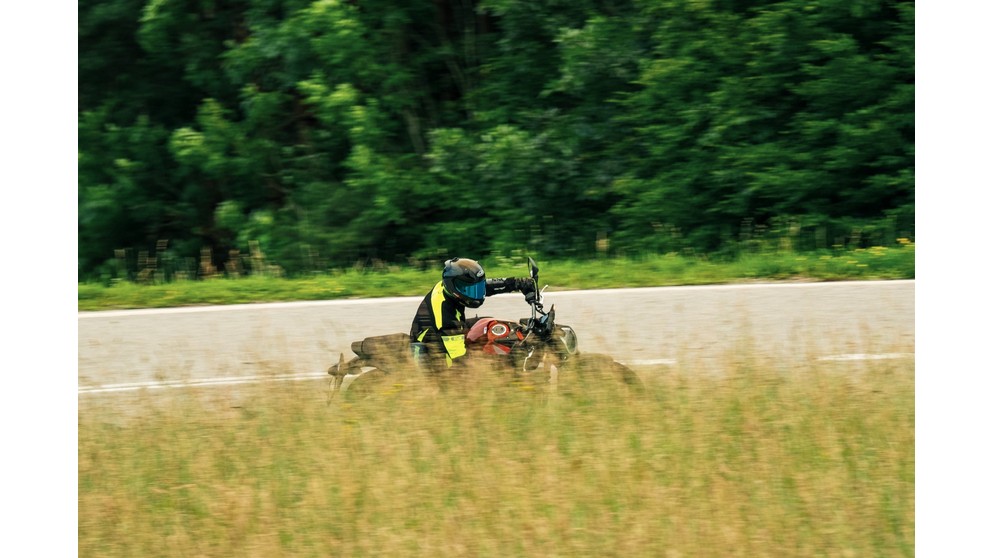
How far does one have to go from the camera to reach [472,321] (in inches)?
239

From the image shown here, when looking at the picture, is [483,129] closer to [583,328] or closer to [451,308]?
[583,328]

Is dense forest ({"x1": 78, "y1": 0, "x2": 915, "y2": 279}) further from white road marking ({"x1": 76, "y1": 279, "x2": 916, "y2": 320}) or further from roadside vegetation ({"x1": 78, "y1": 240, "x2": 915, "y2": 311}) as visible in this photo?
white road marking ({"x1": 76, "y1": 279, "x2": 916, "y2": 320})

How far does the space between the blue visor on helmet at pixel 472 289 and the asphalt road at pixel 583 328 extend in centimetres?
183

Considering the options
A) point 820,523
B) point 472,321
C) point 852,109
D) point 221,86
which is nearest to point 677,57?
point 852,109

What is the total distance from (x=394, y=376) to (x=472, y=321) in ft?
1.82

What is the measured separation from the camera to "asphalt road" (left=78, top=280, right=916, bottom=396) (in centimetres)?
787

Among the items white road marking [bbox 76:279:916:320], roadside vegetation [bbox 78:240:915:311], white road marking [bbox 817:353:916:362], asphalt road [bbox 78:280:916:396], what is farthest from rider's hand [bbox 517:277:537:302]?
roadside vegetation [bbox 78:240:915:311]

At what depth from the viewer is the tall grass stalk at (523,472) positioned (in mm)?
4711

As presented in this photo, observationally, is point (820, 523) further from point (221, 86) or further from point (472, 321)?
point (221, 86)

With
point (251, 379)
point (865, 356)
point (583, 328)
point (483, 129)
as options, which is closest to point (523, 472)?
point (865, 356)

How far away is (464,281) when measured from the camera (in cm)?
586

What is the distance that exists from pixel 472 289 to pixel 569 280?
14.9 ft

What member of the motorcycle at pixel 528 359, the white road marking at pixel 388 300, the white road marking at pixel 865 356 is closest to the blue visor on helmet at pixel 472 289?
the motorcycle at pixel 528 359

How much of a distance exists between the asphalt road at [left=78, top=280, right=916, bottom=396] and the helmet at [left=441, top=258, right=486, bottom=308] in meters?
1.84
